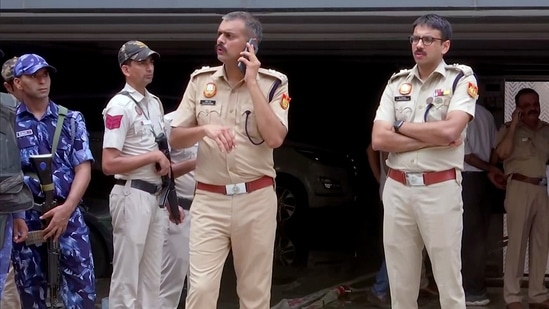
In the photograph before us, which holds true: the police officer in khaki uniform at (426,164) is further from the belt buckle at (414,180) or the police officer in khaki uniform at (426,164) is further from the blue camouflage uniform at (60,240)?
the blue camouflage uniform at (60,240)

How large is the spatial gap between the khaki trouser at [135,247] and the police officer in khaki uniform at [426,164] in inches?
64.0

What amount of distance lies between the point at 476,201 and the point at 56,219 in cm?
444

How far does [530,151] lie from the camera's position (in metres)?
7.79

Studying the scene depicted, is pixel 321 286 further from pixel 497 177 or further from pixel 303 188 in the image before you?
pixel 303 188

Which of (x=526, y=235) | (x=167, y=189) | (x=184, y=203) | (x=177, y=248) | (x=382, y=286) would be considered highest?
(x=167, y=189)

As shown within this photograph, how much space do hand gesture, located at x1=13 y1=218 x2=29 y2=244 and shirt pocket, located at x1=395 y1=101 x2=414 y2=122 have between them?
2.29 meters

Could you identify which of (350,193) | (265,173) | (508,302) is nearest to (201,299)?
(265,173)

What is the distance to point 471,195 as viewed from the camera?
27.2 ft

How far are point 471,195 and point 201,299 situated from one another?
13.7 ft

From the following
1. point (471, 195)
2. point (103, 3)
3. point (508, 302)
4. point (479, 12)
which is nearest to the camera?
point (479, 12)

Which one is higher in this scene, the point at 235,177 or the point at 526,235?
the point at 235,177

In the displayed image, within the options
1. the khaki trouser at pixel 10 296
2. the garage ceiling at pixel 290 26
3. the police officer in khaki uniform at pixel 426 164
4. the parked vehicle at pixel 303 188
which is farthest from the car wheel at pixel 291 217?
the police officer in khaki uniform at pixel 426 164

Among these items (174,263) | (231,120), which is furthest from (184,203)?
(231,120)

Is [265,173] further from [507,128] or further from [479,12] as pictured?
[507,128]
